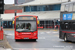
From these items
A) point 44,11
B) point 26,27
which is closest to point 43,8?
point 44,11

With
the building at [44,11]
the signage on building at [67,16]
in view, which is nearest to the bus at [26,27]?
the signage on building at [67,16]

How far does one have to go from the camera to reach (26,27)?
23031 mm

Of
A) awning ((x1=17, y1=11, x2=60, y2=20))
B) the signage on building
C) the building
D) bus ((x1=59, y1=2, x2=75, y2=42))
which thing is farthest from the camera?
the building

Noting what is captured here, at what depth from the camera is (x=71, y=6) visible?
861 inches

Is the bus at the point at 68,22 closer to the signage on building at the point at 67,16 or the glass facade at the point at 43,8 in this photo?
the signage on building at the point at 67,16

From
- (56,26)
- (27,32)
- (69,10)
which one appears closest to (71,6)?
(69,10)

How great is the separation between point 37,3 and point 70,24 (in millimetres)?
54148

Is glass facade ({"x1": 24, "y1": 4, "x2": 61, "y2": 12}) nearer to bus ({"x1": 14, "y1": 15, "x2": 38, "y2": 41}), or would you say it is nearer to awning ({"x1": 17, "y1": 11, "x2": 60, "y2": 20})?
awning ({"x1": 17, "y1": 11, "x2": 60, "y2": 20})

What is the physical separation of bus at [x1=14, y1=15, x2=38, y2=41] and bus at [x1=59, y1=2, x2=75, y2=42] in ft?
8.80

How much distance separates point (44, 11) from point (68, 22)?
172ft

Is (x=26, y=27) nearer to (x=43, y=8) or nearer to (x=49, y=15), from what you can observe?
(x=49, y=15)

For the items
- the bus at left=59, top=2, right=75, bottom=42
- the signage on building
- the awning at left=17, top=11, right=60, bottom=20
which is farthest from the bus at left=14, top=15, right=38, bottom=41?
the awning at left=17, top=11, right=60, bottom=20

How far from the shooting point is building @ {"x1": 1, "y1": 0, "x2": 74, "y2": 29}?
6718 cm

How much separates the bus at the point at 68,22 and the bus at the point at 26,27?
8.80ft
